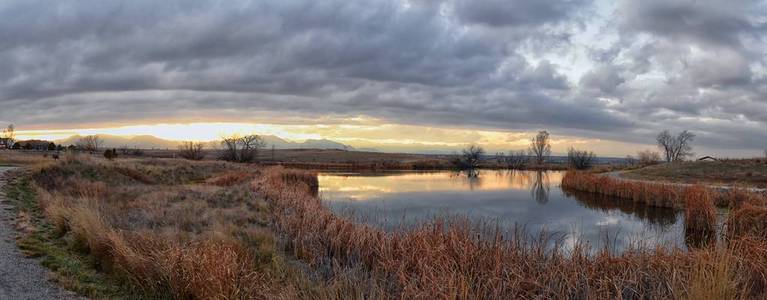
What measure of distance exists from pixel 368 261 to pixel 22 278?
586 centimetres

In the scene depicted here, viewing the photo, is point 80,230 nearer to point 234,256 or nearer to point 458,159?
point 234,256

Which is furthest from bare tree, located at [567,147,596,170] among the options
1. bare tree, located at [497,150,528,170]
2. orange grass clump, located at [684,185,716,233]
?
orange grass clump, located at [684,185,716,233]

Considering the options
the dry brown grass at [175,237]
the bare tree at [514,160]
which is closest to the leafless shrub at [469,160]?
the bare tree at [514,160]

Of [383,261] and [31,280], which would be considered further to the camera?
[383,261]

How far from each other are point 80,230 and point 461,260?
27.8ft

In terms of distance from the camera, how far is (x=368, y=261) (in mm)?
10805

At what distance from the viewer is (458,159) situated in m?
99.5

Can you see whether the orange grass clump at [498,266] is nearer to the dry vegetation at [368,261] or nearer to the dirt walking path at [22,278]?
the dry vegetation at [368,261]

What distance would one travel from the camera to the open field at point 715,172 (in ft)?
117

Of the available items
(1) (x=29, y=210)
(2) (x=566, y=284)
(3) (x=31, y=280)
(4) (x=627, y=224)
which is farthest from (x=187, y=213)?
(4) (x=627, y=224)

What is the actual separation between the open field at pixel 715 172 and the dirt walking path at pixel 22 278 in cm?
3612

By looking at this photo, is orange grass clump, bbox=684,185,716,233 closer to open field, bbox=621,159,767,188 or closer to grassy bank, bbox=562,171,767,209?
grassy bank, bbox=562,171,767,209

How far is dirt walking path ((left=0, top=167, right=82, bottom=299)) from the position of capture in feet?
25.3

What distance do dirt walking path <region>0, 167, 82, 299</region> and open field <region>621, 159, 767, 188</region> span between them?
3612cm
